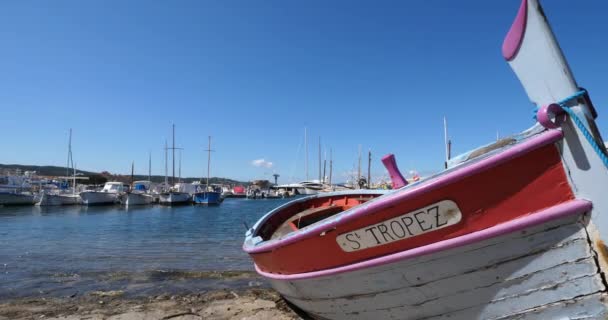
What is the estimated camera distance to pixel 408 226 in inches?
124

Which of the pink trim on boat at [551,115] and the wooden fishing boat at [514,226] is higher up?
the pink trim on boat at [551,115]

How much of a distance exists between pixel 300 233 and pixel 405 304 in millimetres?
1211

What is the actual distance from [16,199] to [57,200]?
5.28 m

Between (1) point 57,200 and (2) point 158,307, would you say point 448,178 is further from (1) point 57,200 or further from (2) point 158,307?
(1) point 57,200

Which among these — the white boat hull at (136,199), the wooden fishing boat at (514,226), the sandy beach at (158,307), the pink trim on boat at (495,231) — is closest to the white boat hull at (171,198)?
the white boat hull at (136,199)

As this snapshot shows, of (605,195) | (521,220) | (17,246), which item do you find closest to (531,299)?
(521,220)

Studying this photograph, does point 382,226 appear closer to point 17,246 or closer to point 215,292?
point 215,292

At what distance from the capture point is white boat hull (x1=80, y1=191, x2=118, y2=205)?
155 feet

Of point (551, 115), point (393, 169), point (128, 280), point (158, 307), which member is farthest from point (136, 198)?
point (551, 115)

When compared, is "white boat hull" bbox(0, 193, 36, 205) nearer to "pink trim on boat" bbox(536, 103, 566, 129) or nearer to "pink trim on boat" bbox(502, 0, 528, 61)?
"pink trim on boat" bbox(502, 0, 528, 61)

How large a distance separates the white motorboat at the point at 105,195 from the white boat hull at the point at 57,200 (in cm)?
211

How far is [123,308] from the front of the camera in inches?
243

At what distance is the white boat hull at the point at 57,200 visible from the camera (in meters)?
45.7

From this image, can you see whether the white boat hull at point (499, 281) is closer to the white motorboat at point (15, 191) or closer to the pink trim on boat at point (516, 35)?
the pink trim on boat at point (516, 35)
